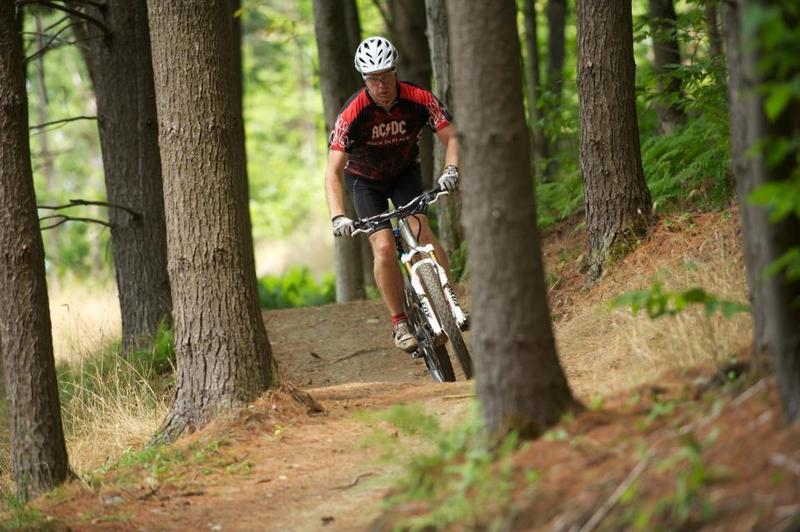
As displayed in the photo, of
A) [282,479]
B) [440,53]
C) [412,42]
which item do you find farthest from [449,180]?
[412,42]

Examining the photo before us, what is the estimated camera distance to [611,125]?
30.0 feet

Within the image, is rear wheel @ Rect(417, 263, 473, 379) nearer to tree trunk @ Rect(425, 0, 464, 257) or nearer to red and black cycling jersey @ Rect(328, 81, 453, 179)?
red and black cycling jersey @ Rect(328, 81, 453, 179)

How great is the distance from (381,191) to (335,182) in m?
0.69

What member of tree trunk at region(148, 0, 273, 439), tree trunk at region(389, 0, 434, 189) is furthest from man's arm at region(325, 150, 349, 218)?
tree trunk at region(389, 0, 434, 189)

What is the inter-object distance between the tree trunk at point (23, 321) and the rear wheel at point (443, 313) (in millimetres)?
2803

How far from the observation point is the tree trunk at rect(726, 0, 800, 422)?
160 inches

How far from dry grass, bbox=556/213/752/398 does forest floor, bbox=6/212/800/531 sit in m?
0.02

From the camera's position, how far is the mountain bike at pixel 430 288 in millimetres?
7891

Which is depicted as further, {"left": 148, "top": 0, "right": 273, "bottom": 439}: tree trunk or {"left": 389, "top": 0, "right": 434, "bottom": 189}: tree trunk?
{"left": 389, "top": 0, "right": 434, "bottom": 189}: tree trunk

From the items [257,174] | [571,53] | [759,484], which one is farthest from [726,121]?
[257,174]

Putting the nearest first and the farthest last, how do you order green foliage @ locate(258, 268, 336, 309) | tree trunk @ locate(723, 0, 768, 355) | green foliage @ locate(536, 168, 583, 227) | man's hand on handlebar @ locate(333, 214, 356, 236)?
tree trunk @ locate(723, 0, 768, 355)
man's hand on handlebar @ locate(333, 214, 356, 236)
green foliage @ locate(536, 168, 583, 227)
green foliage @ locate(258, 268, 336, 309)

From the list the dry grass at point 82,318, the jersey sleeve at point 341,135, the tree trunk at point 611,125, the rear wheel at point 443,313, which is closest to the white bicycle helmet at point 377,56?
the jersey sleeve at point 341,135

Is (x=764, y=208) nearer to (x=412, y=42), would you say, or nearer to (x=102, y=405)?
(x=102, y=405)

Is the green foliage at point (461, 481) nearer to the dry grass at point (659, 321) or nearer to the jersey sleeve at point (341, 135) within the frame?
the dry grass at point (659, 321)
